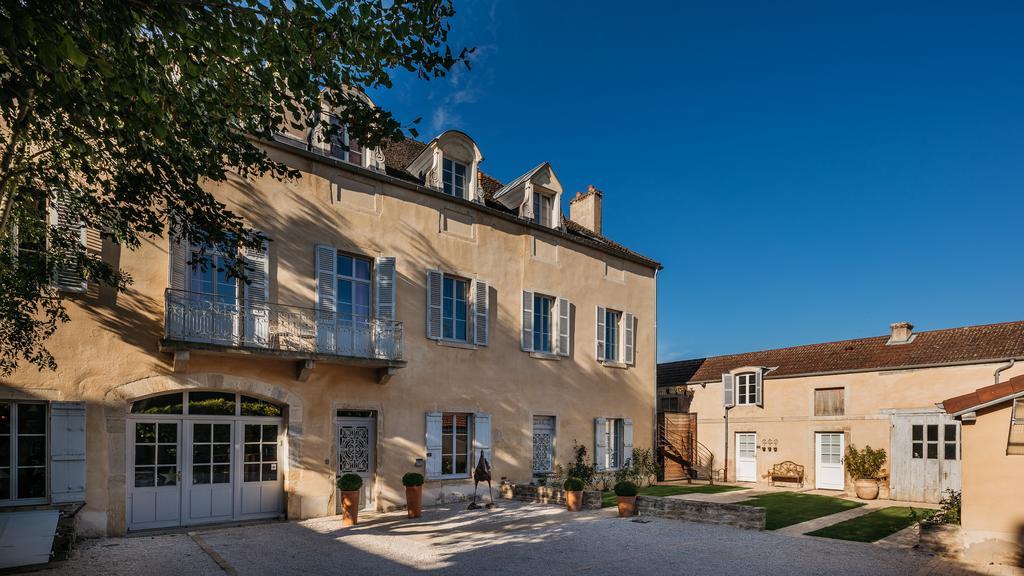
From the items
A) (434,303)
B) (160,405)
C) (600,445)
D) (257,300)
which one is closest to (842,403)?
(600,445)

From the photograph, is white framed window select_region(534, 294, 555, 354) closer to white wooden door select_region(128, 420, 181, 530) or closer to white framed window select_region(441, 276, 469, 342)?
white framed window select_region(441, 276, 469, 342)

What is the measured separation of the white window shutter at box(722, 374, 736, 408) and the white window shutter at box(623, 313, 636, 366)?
3.91m

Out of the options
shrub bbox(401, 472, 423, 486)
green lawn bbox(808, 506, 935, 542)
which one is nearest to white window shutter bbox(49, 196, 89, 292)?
shrub bbox(401, 472, 423, 486)

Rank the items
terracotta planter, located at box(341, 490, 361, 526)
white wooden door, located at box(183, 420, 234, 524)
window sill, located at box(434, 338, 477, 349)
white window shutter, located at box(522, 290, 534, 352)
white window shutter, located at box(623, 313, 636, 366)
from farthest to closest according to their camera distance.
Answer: white window shutter, located at box(623, 313, 636, 366) < white window shutter, located at box(522, 290, 534, 352) < window sill, located at box(434, 338, 477, 349) < terracotta planter, located at box(341, 490, 361, 526) < white wooden door, located at box(183, 420, 234, 524)

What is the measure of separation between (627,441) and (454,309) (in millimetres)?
6988

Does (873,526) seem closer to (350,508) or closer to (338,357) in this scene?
(350,508)

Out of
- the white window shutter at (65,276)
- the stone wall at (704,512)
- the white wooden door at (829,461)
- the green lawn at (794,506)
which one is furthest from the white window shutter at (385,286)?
the white wooden door at (829,461)

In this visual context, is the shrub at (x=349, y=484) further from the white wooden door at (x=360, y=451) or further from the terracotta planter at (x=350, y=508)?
the white wooden door at (x=360, y=451)

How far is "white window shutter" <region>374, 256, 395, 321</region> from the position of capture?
1327cm

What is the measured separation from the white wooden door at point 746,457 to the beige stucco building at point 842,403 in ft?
0.10

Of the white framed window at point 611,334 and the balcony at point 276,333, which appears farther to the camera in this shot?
the white framed window at point 611,334

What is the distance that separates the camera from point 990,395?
29.3ft

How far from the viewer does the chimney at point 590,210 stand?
20.6 metres

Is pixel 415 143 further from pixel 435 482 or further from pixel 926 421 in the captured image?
pixel 926 421
